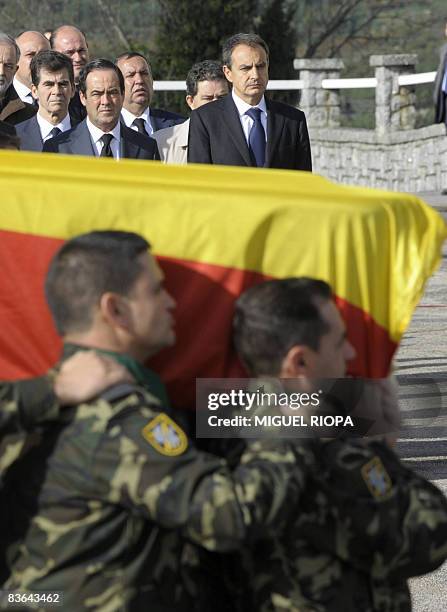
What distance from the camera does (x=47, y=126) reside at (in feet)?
28.8

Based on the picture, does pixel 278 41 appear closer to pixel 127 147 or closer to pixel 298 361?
pixel 127 147

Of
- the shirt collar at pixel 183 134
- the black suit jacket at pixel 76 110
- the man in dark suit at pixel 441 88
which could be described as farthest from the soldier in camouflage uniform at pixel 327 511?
the man in dark suit at pixel 441 88

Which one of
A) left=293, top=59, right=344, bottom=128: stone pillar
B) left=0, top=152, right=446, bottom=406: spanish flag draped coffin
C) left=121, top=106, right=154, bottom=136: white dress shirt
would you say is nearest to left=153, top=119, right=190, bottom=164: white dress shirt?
left=121, top=106, right=154, bottom=136: white dress shirt

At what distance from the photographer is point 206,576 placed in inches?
118

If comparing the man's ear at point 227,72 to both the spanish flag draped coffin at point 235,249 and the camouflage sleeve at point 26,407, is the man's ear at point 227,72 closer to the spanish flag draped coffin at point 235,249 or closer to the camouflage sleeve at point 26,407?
the spanish flag draped coffin at point 235,249

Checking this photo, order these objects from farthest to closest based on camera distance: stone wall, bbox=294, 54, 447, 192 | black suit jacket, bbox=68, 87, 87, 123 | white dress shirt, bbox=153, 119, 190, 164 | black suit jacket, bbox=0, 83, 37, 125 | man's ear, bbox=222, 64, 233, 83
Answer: stone wall, bbox=294, 54, 447, 192 < black suit jacket, bbox=68, 87, 87, 123 < black suit jacket, bbox=0, 83, 37, 125 < man's ear, bbox=222, 64, 233, 83 < white dress shirt, bbox=153, 119, 190, 164

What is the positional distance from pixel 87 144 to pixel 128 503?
A: 5289 mm

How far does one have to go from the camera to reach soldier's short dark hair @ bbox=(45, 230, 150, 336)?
285 cm

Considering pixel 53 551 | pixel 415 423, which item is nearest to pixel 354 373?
pixel 53 551

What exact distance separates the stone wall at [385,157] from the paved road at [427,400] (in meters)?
7.94

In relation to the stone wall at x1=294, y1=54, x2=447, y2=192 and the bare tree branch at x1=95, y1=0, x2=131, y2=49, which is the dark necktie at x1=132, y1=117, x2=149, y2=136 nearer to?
the stone wall at x1=294, y1=54, x2=447, y2=192

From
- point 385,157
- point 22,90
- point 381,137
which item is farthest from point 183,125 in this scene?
point 381,137

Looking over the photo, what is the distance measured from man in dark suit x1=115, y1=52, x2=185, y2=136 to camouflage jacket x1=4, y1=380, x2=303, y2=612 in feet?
25.9

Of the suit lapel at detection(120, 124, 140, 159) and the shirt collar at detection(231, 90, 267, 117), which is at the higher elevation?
the shirt collar at detection(231, 90, 267, 117)
